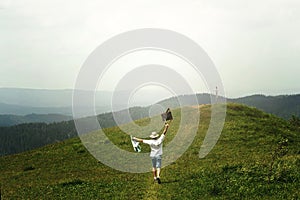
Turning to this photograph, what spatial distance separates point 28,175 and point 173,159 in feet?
46.1

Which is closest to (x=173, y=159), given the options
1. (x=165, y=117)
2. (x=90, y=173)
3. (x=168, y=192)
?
(x=90, y=173)

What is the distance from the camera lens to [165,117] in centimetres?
2392

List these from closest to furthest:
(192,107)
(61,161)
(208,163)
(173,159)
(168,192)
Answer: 1. (168,192)
2. (208,163)
3. (173,159)
4. (61,161)
5. (192,107)

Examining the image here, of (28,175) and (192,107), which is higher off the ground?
(192,107)

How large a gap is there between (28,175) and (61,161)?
19.3 feet

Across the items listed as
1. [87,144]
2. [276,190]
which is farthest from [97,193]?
[87,144]

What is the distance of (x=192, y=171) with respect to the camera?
2708 centimetres

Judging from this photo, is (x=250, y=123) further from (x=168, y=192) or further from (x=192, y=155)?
(x=168, y=192)

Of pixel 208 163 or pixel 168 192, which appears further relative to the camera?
pixel 208 163

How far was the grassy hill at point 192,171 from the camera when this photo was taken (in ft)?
66.7

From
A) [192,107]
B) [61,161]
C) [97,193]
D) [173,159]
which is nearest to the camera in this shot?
[97,193]

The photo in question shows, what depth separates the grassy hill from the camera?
20328 millimetres

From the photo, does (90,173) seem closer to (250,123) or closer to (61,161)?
(61,161)

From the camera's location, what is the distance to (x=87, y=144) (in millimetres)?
50312
